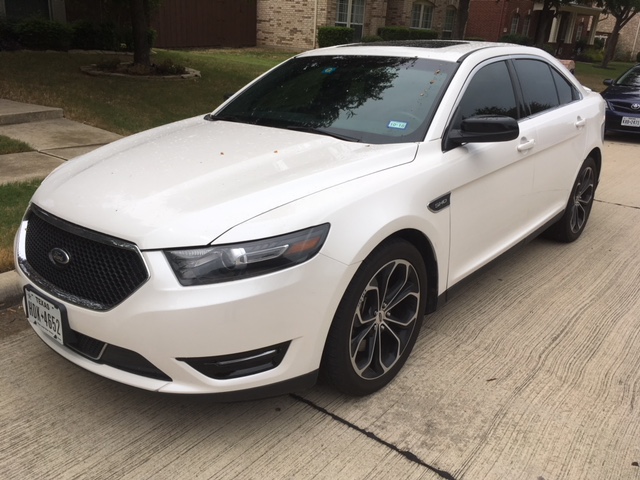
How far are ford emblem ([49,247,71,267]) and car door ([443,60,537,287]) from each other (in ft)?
6.36

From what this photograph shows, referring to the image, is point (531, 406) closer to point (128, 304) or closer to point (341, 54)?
point (128, 304)

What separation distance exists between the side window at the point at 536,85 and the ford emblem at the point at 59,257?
319 centimetres

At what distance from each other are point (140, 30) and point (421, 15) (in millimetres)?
20853

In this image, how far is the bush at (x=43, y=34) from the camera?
13773mm

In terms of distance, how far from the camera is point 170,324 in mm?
2277

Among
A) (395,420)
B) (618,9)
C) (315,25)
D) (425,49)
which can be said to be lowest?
(395,420)

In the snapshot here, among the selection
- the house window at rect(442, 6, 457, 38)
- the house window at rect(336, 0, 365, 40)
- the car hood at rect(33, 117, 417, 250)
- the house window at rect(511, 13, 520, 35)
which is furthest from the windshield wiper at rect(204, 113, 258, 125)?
the house window at rect(511, 13, 520, 35)

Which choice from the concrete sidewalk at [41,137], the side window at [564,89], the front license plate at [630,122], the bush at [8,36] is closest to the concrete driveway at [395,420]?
the side window at [564,89]

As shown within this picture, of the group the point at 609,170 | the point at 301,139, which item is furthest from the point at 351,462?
the point at 609,170

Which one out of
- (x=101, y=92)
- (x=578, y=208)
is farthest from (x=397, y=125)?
(x=101, y=92)

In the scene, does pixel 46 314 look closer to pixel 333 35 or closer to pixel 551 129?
pixel 551 129

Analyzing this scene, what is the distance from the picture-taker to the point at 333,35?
2388 cm

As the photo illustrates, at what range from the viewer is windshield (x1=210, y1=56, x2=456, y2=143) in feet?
11.0

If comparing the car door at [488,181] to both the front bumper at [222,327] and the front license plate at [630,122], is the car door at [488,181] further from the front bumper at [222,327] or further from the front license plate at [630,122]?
the front license plate at [630,122]
